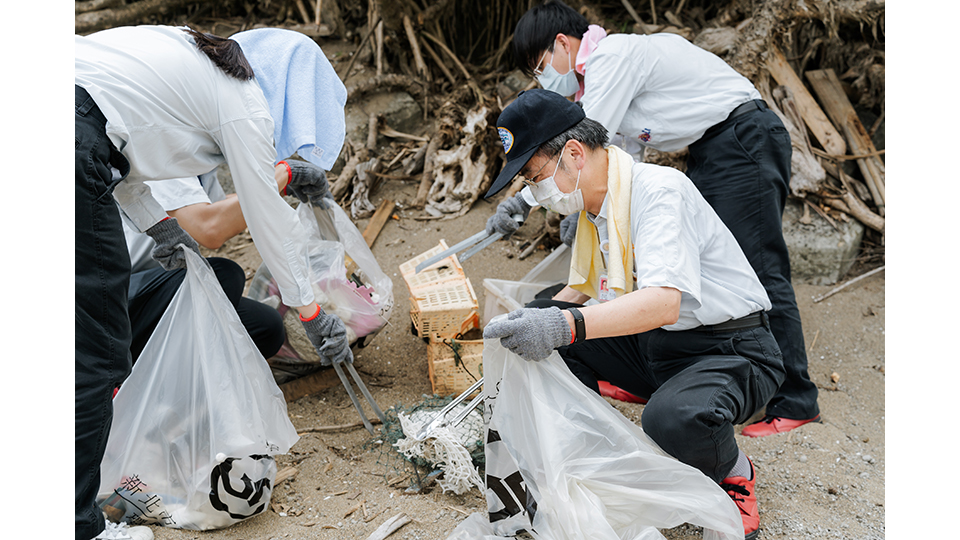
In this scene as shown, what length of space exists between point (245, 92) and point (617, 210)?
3.75ft

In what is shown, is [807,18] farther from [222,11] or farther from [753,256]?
[222,11]

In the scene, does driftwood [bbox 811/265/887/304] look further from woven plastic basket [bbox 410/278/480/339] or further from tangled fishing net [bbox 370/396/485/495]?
tangled fishing net [bbox 370/396/485/495]

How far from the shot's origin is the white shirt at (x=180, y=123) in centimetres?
162

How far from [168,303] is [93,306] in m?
0.72

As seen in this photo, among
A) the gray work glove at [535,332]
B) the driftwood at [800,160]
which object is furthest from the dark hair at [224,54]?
the driftwood at [800,160]

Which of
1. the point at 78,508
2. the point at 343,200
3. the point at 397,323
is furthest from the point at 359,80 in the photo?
the point at 78,508

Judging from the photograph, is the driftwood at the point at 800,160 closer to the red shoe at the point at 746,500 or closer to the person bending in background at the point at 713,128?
the person bending in background at the point at 713,128

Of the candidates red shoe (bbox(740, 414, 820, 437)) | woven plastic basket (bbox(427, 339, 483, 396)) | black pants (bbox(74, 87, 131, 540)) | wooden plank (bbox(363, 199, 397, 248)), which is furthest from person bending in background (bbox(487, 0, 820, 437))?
wooden plank (bbox(363, 199, 397, 248))

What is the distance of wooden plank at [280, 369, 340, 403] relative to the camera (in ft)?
9.11

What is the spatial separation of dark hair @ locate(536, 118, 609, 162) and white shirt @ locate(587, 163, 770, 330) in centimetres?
16

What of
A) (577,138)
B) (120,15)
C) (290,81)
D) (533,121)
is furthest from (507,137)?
(120,15)

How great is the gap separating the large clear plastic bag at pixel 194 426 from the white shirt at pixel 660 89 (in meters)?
1.63

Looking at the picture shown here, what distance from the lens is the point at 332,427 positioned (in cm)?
255

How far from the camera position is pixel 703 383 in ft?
5.94
